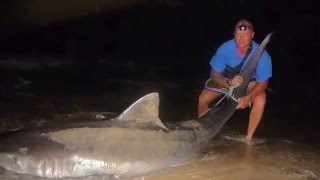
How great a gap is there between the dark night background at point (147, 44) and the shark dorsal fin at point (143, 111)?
416cm

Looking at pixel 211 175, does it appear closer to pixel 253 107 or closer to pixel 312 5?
pixel 253 107

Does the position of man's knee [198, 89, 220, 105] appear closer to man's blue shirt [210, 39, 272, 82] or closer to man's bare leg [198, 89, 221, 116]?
man's bare leg [198, 89, 221, 116]

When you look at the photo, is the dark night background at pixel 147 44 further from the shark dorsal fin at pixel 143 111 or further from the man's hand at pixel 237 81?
the shark dorsal fin at pixel 143 111

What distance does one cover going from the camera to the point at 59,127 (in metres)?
4.29

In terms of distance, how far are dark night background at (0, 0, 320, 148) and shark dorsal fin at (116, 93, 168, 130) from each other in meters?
4.16

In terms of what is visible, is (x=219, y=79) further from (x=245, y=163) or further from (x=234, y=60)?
(x=245, y=163)

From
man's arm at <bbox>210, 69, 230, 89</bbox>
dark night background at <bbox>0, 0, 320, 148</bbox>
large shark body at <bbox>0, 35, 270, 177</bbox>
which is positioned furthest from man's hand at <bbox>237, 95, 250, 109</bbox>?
dark night background at <bbox>0, 0, 320, 148</bbox>

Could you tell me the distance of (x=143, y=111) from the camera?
180 inches

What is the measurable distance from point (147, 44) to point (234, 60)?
14.7 m

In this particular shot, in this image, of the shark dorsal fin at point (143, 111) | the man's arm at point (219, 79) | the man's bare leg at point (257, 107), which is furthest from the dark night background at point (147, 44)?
the shark dorsal fin at point (143, 111)

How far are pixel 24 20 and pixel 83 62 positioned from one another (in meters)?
5.92

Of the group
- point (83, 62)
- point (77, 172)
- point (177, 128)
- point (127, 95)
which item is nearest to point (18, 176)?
point (77, 172)

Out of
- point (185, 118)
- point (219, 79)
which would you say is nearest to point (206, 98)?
point (219, 79)

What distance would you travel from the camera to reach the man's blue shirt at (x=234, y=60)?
233 inches
